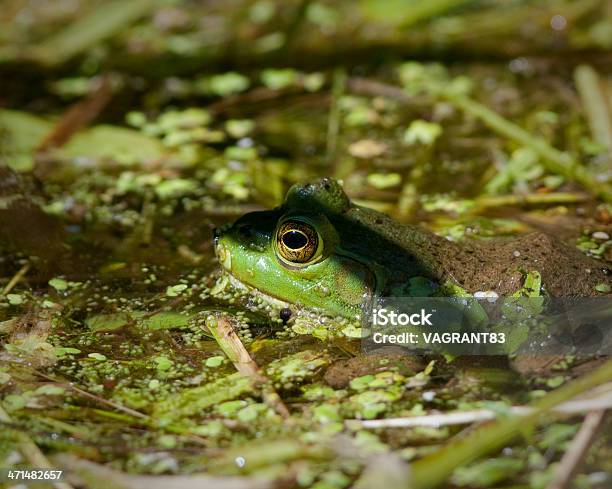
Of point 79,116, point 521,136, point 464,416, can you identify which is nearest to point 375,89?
point 521,136

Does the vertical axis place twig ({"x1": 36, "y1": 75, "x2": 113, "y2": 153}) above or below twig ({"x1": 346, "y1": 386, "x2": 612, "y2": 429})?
above

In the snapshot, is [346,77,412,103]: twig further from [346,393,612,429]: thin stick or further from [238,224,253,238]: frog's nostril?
[346,393,612,429]: thin stick

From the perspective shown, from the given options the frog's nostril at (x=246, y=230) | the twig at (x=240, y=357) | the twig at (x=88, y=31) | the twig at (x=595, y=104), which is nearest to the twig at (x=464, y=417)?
the twig at (x=240, y=357)

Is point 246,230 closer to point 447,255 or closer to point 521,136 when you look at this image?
point 447,255

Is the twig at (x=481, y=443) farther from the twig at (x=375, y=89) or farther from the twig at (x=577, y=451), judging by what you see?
the twig at (x=375, y=89)

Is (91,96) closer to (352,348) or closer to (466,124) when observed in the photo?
(466,124)

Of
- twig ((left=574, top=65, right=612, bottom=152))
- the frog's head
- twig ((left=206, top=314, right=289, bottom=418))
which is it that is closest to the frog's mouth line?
the frog's head

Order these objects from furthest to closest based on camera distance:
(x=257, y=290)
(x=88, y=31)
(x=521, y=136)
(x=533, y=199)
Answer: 1. (x=88, y=31)
2. (x=521, y=136)
3. (x=533, y=199)
4. (x=257, y=290)
